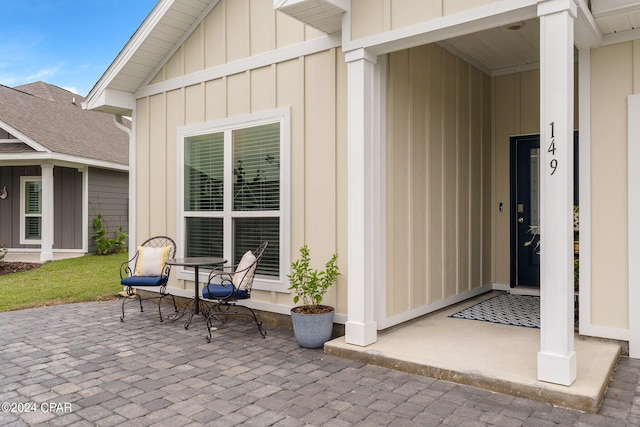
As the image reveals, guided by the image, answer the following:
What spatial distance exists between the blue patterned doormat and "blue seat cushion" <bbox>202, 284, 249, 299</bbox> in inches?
84.6

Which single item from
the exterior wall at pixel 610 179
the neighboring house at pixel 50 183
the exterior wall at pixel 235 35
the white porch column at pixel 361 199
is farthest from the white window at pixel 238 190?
the neighboring house at pixel 50 183

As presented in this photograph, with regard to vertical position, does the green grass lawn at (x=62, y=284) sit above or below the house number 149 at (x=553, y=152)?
below

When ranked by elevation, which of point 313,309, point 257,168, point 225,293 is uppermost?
point 257,168

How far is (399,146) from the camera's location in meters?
4.43

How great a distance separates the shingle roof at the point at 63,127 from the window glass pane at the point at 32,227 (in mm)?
1711

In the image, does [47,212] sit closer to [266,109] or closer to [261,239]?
[261,239]

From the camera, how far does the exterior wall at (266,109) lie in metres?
4.46

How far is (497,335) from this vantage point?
164 inches

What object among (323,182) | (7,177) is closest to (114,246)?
(7,177)

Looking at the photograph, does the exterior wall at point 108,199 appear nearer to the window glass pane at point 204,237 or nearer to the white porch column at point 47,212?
the white porch column at point 47,212

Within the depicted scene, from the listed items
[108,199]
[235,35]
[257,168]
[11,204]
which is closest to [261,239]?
[257,168]

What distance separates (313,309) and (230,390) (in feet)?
3.96

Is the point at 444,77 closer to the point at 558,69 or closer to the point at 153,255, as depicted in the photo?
the point at 558,69

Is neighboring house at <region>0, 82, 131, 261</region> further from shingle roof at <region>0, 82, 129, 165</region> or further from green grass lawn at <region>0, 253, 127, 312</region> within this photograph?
green grass lawn at <region>0, 253, 127, 312</region>
